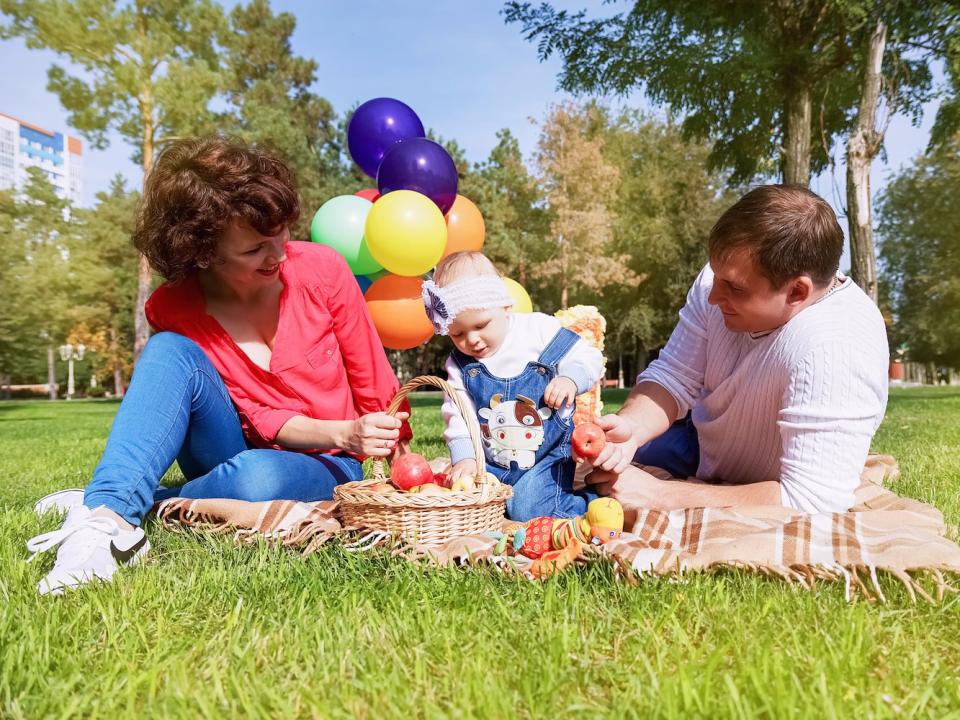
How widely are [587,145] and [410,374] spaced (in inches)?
536

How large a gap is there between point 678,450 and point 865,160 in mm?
6508

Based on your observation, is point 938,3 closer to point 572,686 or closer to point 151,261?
point 151,261

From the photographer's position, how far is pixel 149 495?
8.40ft

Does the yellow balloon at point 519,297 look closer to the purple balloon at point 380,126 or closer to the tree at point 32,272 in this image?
the purple balloon at point 380,126

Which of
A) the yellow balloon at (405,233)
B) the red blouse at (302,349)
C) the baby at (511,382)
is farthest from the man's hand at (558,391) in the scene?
the yellow balloon at (405,233)

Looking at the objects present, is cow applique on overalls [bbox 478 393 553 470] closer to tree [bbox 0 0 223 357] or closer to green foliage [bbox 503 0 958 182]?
green foliage [bbox 503 0 958 182]

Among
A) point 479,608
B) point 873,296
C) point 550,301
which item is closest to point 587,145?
point 550,301

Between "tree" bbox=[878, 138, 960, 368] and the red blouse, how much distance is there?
74.9 ft

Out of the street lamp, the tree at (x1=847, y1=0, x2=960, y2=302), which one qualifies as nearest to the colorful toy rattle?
the tree at (x1=847, y1=0, x2=960, y2=302)

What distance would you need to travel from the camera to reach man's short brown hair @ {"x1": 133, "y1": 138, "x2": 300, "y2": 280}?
2732 millimetres

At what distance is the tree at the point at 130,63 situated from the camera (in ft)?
50.4

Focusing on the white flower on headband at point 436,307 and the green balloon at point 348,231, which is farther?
the green balloon at point 348,231

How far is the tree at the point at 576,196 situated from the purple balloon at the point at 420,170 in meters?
14.9

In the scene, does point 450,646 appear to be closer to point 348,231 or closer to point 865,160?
point 348,231
